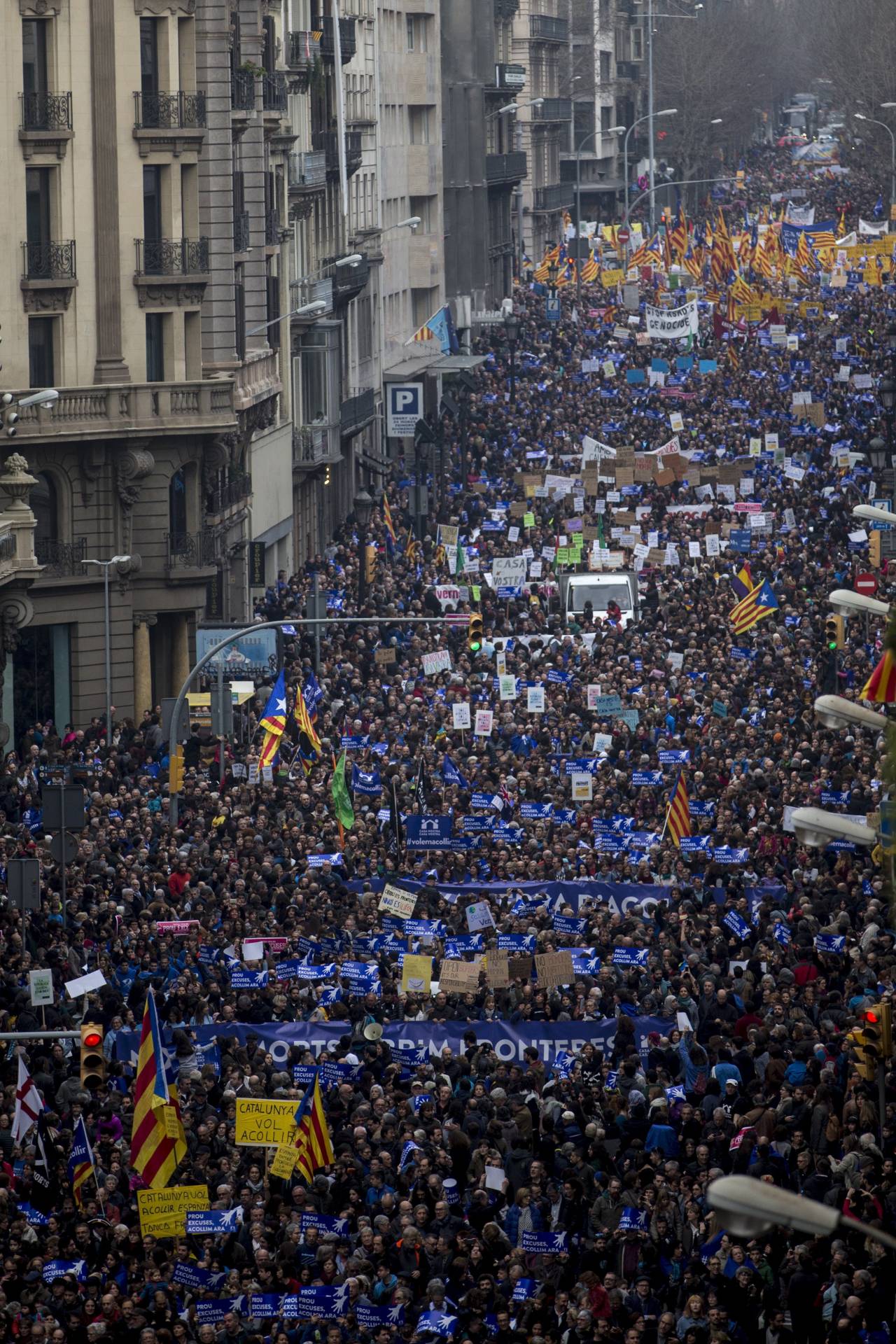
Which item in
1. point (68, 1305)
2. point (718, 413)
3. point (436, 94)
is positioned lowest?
point (68, 1305)

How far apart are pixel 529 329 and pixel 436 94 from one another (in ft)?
26.6

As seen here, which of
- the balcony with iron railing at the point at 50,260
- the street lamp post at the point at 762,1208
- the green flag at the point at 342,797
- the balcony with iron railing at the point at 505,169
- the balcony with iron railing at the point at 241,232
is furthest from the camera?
the balcony with iron railing at the point at 505,169

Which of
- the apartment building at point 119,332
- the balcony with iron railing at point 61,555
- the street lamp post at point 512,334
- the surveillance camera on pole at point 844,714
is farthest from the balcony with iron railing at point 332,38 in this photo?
the surveillance camera on pole at point 844,714

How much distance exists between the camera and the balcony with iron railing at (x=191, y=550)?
159 ft

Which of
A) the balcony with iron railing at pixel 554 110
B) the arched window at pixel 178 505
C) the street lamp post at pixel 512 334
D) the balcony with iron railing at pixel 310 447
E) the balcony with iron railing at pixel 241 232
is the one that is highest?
the balcony with iron railing at pixel 554 110

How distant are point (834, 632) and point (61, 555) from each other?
14.1 meters

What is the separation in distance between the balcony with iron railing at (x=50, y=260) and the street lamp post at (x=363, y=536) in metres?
7.72

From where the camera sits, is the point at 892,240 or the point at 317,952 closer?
the point at 317,952

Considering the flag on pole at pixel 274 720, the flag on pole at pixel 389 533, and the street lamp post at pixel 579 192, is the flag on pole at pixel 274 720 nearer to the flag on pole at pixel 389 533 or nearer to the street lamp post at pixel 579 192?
the flag on pole at pixel 389 533

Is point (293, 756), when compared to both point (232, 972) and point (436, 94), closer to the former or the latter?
point (232, 972)

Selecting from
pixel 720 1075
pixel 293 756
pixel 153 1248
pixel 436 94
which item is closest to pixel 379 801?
pixel 293 756

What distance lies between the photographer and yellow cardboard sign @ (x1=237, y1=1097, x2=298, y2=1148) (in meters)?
21.0

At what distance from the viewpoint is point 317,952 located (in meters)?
27.2

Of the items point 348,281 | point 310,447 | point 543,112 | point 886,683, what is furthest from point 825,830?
point 543,112
